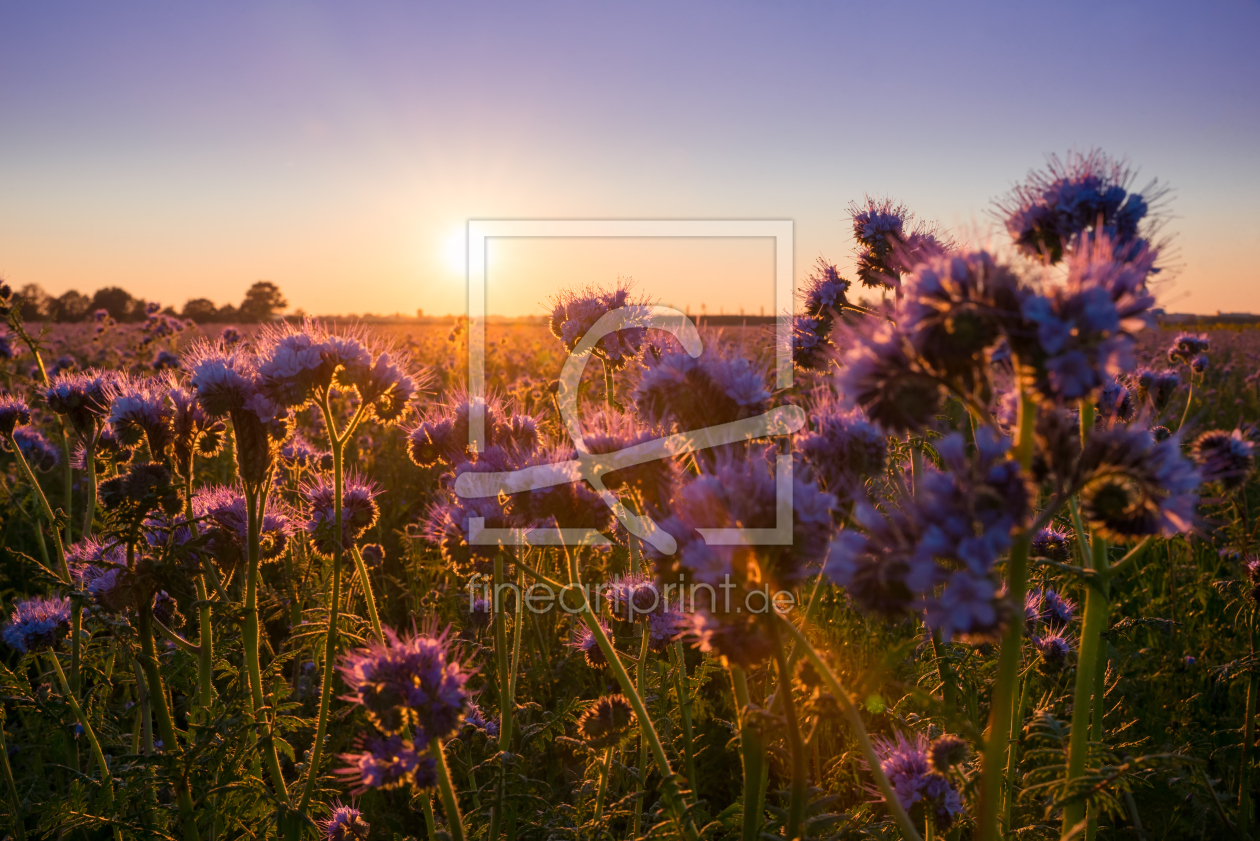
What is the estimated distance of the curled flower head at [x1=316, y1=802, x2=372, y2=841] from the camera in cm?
358

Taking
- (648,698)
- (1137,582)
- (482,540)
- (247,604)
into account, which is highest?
(482,540)

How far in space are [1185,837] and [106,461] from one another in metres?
7.32

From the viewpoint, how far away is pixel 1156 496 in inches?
77.9

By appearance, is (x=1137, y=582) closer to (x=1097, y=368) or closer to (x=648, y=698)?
(x=648, y=698)

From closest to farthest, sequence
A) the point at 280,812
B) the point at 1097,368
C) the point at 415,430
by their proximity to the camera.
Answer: the point at 1097,368 → the point at 280,812 → the point at 415,430

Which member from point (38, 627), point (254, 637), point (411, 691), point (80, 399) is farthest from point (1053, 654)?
point (38, 627)

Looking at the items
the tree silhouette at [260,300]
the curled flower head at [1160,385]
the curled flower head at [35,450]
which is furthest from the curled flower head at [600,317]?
the tree silhouette at [260,300]

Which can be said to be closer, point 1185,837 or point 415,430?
point 415,430

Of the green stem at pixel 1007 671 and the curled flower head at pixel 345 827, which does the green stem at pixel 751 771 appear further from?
the curled flower head at pixel 345 827

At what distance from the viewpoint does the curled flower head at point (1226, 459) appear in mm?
2412

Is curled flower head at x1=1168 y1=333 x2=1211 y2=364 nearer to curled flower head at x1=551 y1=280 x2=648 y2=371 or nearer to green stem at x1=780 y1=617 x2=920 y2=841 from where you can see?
curled flower head at x1=551 y1=280 x2=648 y2=371

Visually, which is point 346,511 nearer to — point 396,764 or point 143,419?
point 143,419

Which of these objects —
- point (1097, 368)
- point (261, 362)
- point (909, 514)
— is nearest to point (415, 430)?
point (261, 362)

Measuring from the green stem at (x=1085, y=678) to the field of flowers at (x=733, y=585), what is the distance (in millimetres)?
13
